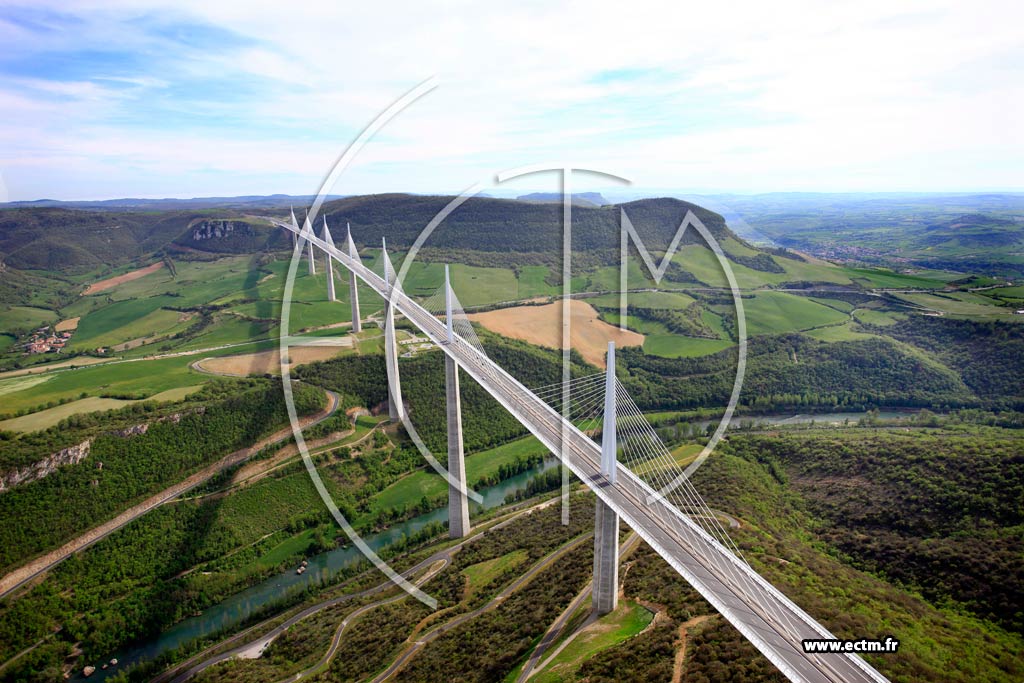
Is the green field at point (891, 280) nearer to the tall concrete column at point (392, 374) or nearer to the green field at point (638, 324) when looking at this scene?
the green field at point (638, 324)

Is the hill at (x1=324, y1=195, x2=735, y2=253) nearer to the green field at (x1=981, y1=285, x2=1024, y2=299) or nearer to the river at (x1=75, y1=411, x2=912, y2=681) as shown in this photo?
the green field at (x1=981, y1=285, x2=1024, y2=299)

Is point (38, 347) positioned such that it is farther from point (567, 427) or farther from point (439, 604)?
point (567, 427)

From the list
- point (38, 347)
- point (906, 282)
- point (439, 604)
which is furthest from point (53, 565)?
point (906, 282)

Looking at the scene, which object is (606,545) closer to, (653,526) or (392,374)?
(653,526)

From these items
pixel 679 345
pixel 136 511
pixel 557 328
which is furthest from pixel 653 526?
pixel 679 345

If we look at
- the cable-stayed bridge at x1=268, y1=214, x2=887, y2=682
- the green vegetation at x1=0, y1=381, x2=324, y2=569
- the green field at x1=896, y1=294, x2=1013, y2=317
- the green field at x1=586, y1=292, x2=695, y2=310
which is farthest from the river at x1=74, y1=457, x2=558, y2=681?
the green field at x1=896, y1=294, x2=1013, y2=317

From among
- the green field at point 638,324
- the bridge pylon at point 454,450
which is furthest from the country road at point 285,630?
the green field at point 638,324
